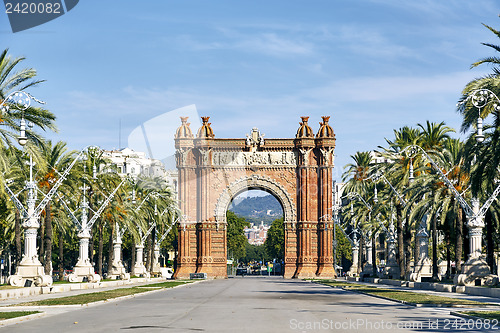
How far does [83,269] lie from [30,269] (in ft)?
42.6

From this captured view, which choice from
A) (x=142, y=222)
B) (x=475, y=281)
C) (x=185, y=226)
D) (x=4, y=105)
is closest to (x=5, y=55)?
(x=4, y=105)

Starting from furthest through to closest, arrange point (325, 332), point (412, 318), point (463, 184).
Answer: point (463, 184), point (412, 318), point (325, 332)

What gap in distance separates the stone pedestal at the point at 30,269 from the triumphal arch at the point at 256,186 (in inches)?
1794

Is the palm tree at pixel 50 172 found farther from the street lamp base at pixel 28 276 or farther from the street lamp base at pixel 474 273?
the street lamp base at pixel 474 273

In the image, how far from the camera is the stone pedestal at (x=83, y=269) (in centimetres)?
5694

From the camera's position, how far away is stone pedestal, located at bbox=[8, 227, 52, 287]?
4386 centimetres

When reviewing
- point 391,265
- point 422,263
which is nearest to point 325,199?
point 391,265

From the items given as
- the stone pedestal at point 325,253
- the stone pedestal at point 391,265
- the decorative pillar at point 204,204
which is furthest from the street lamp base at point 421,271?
the decorative pillar at point 204,204

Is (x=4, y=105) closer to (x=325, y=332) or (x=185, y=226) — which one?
(x=325, y=332)

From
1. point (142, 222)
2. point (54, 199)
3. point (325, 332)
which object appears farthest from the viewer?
point (142, 222)

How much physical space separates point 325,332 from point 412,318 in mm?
6077

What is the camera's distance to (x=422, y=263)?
5978 centimetres

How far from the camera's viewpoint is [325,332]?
727 inches

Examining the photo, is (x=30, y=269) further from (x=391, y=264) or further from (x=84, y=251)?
(x=391, y=264)
